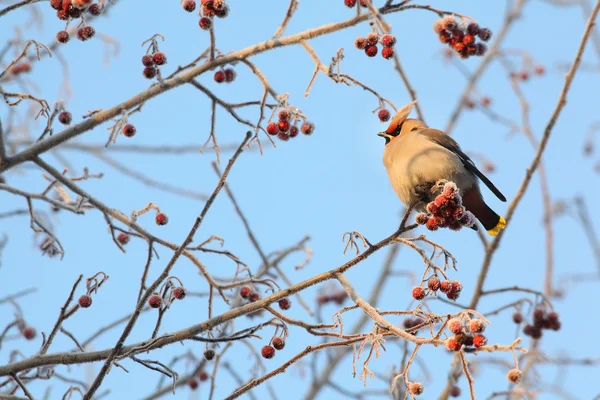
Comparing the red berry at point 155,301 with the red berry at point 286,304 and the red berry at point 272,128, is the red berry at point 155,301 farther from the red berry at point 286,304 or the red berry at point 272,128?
the red berry at point 272,128

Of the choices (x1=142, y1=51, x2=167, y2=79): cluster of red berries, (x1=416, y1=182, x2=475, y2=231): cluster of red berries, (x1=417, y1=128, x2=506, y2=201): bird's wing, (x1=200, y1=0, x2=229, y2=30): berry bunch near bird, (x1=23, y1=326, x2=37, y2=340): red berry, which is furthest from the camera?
(x1=417, y1=128, x2=506, y2=201): bird's wing

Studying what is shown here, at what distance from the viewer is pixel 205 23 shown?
3.29 meters

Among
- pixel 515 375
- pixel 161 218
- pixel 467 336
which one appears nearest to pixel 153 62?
pixel 161 218

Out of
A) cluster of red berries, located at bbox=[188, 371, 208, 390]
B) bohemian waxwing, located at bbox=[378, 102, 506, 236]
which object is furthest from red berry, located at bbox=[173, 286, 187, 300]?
cluster of red berries, located at bbox=[188, 371, 208, 390]

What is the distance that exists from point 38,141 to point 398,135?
7.92 feet

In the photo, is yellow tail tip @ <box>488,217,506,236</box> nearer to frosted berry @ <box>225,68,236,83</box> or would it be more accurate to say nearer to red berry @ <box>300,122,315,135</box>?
red berry @ <box>300,122,315,135</box>

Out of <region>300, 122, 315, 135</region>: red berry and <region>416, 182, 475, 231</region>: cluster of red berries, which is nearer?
<region>416, 182, 475, 231</region>: cluster of red berries

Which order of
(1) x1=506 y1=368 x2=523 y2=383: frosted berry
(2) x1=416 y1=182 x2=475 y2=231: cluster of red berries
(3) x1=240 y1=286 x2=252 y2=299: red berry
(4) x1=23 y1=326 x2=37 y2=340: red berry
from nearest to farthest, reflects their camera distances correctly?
(1) x1=506 y1=368 x2=523 y2=383: frosted berry → (2) x1=416 y1=182 x2=475 y2=231: cluster of red berries → (3) x1=240 y1=286 x2=252 y2=299: red berry → (4) x1=23 y1=326 x2=37 y2=340: red berry

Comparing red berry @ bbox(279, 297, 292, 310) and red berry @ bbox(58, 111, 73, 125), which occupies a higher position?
red berry @ bbox(58, 111, 73, 125)

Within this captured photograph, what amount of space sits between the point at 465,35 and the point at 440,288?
145 cm

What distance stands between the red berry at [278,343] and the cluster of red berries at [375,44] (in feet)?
4.00

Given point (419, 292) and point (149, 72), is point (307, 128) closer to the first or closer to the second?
point (149, 72)

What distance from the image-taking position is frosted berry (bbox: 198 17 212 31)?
129 inches

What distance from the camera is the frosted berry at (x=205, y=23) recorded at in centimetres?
329
